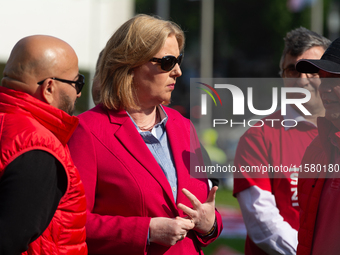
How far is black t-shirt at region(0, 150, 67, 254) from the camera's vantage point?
5.60 ft

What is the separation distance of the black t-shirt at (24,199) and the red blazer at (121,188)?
0.62m

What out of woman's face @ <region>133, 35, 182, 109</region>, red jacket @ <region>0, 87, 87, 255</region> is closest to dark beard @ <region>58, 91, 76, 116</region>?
red jacket @ <region>0, 87, 87, 255</region>

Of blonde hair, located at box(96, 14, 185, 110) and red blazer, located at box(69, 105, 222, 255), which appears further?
blonde hair, located at box(96, 14, 185, 110)

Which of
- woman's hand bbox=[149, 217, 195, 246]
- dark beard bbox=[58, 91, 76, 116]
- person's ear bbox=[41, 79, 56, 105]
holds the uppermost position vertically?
person's ear bbox=[41, 79, 56, 105]

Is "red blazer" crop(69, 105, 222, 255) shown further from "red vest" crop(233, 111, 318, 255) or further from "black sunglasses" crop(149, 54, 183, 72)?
"red vest" crop(233, 111, 318, 255)

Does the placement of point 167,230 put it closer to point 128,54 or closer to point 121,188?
point 121,188

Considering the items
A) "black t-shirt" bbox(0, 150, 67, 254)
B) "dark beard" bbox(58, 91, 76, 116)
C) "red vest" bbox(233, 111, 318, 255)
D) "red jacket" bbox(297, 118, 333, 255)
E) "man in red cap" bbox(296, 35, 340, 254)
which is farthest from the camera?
"red vest" bbox(233, 111, 318, 255)

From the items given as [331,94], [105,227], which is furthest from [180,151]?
[331,94]

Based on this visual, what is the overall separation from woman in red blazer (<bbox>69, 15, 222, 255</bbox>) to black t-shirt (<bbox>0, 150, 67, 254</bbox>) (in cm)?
63

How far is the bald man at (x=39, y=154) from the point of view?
172 cm

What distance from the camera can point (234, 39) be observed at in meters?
36.3

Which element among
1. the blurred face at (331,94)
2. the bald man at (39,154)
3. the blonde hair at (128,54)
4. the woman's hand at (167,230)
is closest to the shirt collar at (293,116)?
the blurred face at (331,94)

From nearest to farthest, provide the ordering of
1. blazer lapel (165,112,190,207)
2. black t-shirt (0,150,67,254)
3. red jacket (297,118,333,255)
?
1. black t-shirt (0,150,67,254)
2. red jacket (297,118,333,255)
3. blazer lapel (165,112,190,207)

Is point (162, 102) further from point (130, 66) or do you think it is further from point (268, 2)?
point (268, 2)
